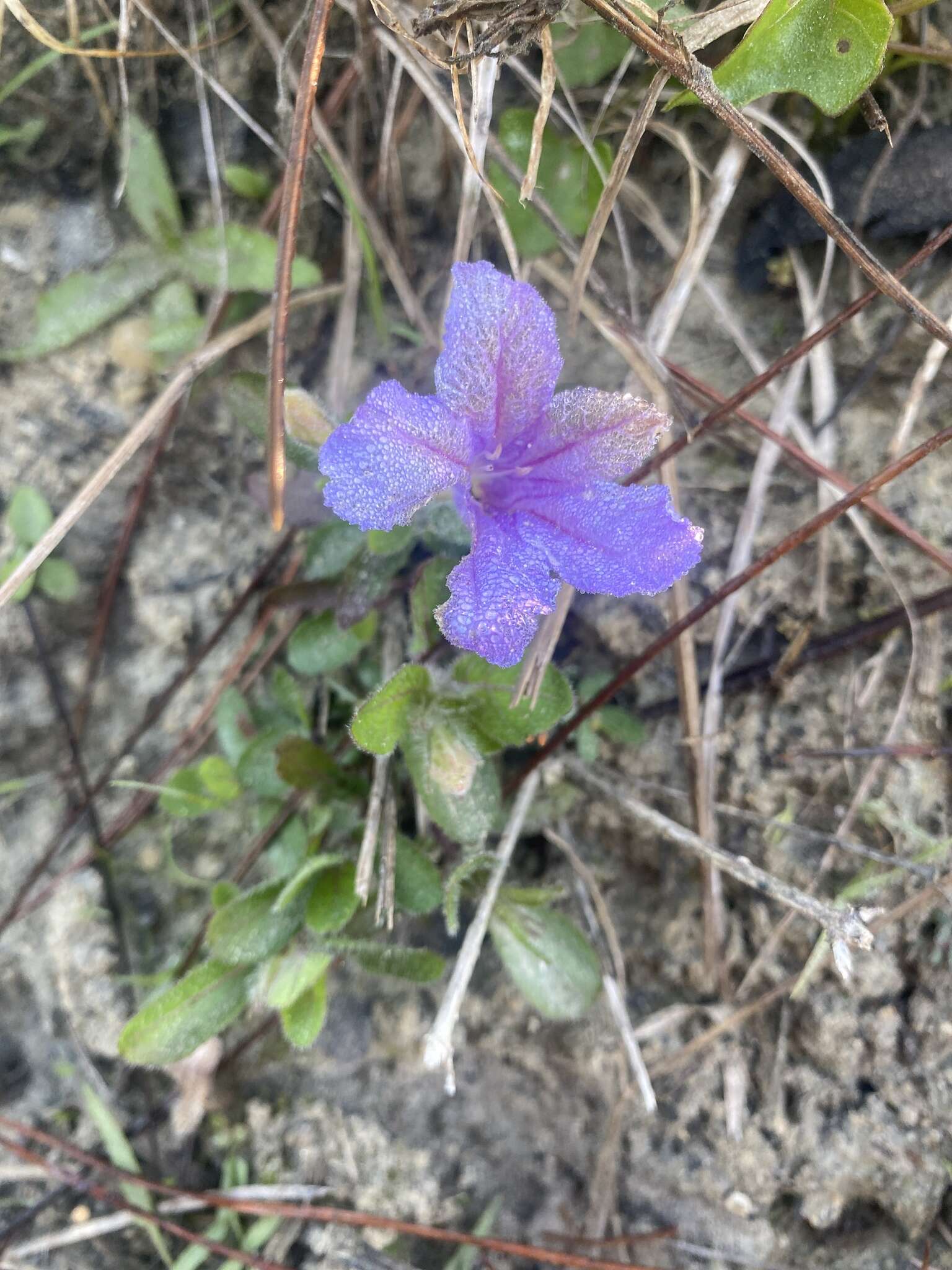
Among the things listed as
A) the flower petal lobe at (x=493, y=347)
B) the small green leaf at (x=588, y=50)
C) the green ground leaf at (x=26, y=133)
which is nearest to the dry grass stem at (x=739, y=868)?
the flower petal lobe at (x=493, y=347)

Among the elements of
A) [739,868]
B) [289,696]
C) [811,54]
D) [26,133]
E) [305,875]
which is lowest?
[739,868]

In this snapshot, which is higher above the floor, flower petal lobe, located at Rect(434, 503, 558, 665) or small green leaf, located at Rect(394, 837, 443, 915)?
flower petal lobe, located at Rect(434, 503, 558, 665)

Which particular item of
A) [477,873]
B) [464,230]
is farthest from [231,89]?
[477,873]

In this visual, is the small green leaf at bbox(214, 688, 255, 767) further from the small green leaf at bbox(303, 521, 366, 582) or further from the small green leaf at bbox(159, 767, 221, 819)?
the small green leaf at bbox(303, 521, 366, 582)

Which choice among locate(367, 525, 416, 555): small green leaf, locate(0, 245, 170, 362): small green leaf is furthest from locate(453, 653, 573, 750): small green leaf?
locate(0, 245, 170, 362): small green leaf

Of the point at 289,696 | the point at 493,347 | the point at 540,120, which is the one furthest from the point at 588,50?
the point at 289,696

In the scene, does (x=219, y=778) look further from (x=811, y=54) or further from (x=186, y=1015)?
(x=811, y=54)

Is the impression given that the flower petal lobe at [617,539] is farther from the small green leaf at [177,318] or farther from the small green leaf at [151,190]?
the small green leaf at [151,190]
